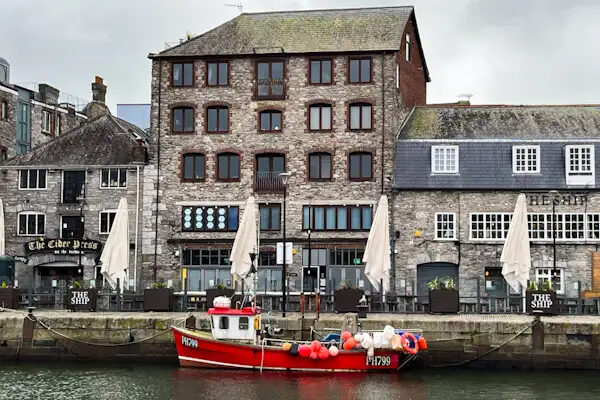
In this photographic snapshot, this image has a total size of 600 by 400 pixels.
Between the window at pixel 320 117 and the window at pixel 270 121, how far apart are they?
1.64 meters

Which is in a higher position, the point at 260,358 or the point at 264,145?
the point at 264,145

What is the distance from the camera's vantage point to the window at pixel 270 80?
51.4 meters

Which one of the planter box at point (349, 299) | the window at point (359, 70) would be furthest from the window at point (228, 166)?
the planter box at point (349, 299)

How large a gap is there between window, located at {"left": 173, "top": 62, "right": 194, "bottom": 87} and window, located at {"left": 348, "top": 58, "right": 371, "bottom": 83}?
26.3ft

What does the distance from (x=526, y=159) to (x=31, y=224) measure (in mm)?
24728

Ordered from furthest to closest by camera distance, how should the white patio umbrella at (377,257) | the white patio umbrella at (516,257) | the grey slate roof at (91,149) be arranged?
the grey slate roof at (91,149) → the white patio umbrella at (377,257) → the white patio umbrella at (516,257)

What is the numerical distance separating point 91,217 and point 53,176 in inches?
121

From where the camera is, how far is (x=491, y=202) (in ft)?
159

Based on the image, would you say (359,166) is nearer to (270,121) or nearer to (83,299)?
(270,121)

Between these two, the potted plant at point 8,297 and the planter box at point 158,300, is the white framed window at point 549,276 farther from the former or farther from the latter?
the potted plant at point 8,297

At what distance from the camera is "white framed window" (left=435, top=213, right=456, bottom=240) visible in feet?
160

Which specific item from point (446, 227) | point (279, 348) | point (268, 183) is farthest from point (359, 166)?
point (279, 348)

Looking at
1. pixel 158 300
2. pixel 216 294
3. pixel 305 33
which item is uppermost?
pixel 305 33

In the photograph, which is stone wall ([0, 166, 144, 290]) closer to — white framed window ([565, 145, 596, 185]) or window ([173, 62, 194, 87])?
window ([173, 62, 194, 87])
